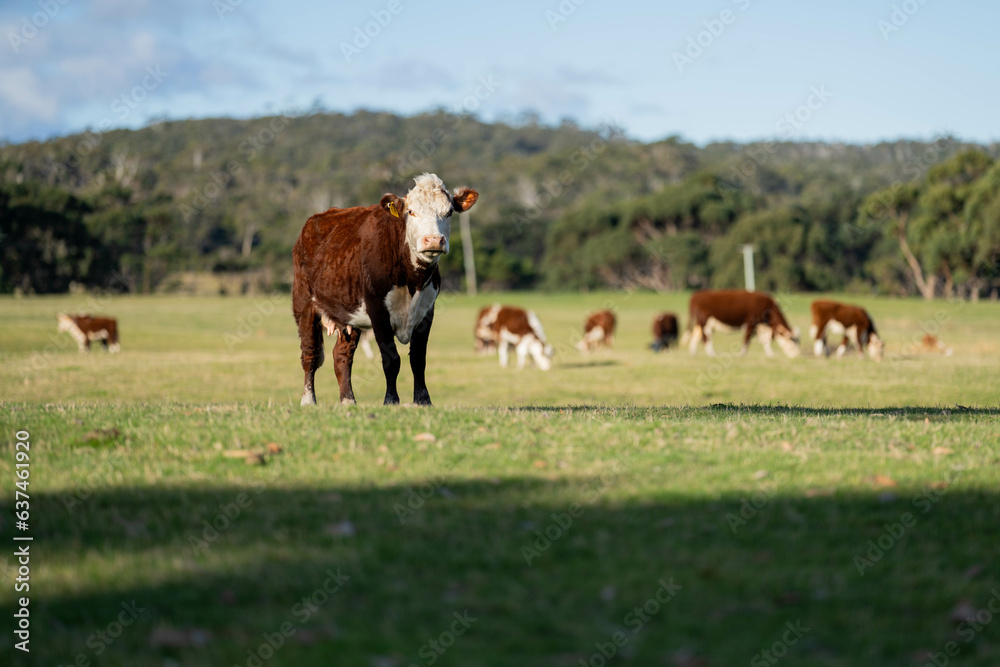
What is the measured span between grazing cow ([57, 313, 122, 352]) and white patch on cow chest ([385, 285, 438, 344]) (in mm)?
28995

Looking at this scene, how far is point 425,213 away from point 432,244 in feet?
2.12

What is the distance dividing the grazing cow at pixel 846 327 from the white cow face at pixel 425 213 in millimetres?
25121

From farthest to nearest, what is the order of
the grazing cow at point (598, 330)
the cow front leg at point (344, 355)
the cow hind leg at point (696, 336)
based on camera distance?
the grazing cow at point (598, 330) < the cow hind leg at point (696, 336) < the cow front leg at point (344, 355)

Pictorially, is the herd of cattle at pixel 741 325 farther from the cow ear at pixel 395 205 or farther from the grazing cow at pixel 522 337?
the cow ear at pixel 395 205

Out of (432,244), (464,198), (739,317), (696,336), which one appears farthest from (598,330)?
(432,244)

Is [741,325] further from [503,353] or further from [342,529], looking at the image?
[342,529]

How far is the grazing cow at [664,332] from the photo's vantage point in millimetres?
40625

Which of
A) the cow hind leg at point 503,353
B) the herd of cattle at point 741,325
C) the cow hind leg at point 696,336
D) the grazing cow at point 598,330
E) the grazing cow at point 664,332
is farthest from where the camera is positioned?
the grazing cow at point 598,330

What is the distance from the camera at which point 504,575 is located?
5023 mm

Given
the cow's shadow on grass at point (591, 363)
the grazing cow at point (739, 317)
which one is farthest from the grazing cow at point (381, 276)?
the grazing cow at point (739, 317)

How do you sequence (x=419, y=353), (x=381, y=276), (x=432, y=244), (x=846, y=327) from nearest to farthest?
1. (x=432, y=244)
2. (x=381, y=276)
3. (x=419, y=353)
4. (x=846, y=327)

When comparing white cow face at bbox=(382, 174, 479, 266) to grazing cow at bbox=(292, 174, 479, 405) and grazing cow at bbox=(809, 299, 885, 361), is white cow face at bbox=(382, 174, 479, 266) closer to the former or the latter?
grazing cow at bbox=(292, 174, 479, 405)

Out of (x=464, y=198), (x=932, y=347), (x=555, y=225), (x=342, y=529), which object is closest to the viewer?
(x=342, y=529)

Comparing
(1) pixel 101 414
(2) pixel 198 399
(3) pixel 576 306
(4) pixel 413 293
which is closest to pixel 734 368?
(2) pixel 198 399
